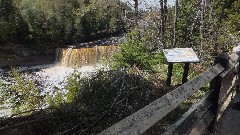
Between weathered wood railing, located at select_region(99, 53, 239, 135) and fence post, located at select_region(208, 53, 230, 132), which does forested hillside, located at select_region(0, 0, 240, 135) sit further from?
weathered wood railing, located at select_region(99, 53, 239, 135)

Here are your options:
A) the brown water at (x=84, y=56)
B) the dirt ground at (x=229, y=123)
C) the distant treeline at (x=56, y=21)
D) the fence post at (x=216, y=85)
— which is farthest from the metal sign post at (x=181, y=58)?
the distant treeline at (x=56, y=21)

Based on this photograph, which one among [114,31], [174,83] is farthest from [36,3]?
[174,83]

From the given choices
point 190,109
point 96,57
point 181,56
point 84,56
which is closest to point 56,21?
point 84,56

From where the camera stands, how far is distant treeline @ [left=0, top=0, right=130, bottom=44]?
89.6 ft

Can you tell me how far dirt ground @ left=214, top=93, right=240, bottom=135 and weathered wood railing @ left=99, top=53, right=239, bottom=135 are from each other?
14 cm

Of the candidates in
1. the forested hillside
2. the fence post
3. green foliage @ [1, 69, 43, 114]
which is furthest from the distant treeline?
the fence post

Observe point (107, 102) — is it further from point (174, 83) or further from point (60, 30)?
point (60, 30)

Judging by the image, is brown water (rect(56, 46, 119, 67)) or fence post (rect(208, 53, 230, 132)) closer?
fence post (rect(208, 53, 230, 132))

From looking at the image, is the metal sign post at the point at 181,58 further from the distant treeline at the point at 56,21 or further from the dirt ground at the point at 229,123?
the distant treeline at the point at 56,21

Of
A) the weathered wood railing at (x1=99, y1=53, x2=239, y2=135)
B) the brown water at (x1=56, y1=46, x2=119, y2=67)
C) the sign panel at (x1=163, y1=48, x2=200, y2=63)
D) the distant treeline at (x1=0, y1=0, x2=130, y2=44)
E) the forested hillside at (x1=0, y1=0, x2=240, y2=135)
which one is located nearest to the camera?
the weathered wood railing at (x1=99, y1=53, x2=239, y2=135)

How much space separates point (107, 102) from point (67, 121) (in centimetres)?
79

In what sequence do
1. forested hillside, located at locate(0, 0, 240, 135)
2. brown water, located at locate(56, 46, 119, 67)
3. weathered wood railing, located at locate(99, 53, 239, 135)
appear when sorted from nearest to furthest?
1. weathered wood railing, located at locate(99, 53, 239, 135)
2. forested hillside, located at locate(0, 0, 240, 135)
3. brown water, located at locate(56, 46, 119, 67)

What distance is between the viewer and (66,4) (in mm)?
30094

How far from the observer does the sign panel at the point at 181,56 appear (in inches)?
260
